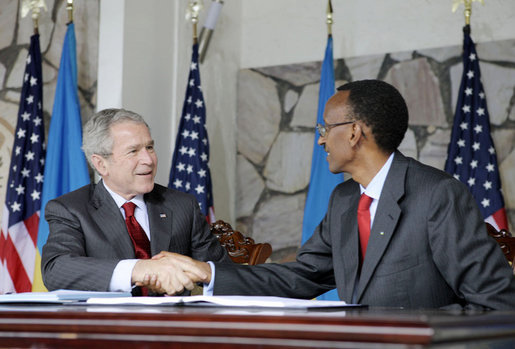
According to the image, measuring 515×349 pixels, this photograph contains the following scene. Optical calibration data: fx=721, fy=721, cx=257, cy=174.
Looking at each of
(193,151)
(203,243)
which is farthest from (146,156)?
(193,151)

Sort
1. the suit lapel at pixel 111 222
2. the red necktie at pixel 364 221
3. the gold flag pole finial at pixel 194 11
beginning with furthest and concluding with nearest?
1. the gold flag pole finial at pixel 194 11
2. the suit lapel at pixel 111 222
3. the red necktie at pixel 364 221

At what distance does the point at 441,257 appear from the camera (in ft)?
6.64

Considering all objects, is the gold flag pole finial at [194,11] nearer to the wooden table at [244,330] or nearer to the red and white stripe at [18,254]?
the red and white stripe at [18,254]

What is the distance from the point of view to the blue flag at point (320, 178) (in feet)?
16.6

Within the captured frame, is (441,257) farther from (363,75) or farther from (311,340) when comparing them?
(363,75)

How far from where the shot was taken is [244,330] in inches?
39.9

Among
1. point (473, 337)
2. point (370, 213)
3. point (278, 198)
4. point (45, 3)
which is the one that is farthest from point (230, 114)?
point (473, 337)

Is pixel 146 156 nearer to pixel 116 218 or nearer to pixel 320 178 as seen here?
pixel 116 218

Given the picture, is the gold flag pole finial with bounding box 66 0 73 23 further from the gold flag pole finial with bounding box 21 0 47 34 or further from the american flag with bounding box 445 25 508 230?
the american flag with bounding box 445 25 508 230

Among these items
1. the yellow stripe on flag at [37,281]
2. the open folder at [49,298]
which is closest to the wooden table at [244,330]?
the open folder at [49,298]

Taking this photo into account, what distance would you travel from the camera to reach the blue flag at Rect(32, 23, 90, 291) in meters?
4.58

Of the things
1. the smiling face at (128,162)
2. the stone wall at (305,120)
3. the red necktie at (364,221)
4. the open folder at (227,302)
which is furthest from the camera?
the stone wall at (305,120)

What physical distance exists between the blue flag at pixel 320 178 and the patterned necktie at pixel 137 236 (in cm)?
234

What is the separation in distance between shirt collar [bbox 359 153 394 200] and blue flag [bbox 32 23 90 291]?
2.62 metres
